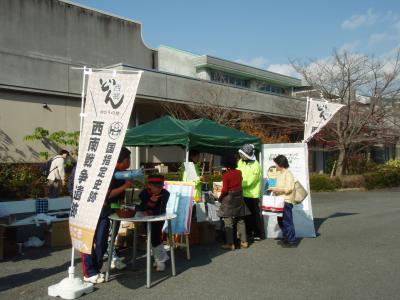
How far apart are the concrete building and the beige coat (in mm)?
10658

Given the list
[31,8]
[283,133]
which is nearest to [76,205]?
[31,8]

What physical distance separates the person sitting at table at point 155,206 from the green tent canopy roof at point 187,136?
224 cm

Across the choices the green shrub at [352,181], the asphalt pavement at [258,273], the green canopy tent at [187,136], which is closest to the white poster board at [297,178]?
the asphalt pavement at [258,273]

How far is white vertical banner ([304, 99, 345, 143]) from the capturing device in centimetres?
991

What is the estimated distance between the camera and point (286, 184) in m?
8.19

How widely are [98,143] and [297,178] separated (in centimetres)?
534

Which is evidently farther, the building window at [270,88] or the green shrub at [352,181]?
the building window at [270,88]

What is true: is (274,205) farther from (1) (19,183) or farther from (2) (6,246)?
(1) (19,183)

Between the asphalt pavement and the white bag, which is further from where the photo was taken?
the white bag

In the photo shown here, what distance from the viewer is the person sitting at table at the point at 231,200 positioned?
770cm

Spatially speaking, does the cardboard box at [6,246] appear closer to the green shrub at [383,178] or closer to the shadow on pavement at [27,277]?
the shadow on pavement at [27,277]

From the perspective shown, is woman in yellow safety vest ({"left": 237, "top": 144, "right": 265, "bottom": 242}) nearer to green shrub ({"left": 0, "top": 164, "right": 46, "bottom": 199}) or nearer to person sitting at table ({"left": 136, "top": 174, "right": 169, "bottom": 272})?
person sitting at table ({"left": 136, "top": 174, "right": 169, "bottom": 272})

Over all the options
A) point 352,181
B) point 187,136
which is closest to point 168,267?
point 187,136

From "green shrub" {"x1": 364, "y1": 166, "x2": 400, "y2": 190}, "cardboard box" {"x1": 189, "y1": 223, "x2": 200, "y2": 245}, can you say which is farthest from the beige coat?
"green shrub" {"x1": 364, "y1": 166, "x2": 400, "y2": 190}
